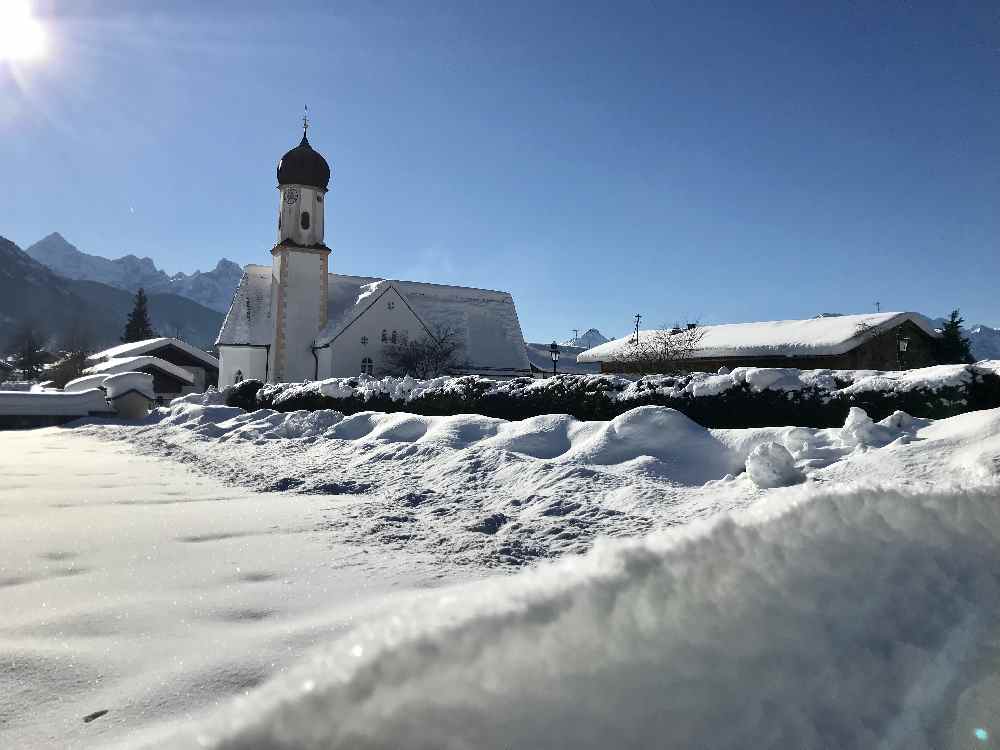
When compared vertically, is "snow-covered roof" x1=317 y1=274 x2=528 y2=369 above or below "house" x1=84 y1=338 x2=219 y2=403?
above

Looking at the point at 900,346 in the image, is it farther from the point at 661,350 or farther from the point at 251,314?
the point at 251,314

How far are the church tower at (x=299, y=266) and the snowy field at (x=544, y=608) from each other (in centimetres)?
2952

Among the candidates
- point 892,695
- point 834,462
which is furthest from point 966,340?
point 892,695

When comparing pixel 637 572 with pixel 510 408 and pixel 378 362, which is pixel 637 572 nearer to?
pixel 510 408

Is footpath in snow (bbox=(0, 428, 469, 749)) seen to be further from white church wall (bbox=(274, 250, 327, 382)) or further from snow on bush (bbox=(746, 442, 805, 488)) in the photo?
white church wall (bbox=(274, 250, 327, 382))

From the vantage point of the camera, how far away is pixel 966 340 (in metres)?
29.3

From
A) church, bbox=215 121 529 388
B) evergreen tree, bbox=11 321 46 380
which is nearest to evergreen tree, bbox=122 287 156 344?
evergreen tree, bbox=11 321 46 380

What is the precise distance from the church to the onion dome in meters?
0.06

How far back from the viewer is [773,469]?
4348 mm

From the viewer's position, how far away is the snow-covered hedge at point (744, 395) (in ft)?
18.7

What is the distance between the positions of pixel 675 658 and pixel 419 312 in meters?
36.6

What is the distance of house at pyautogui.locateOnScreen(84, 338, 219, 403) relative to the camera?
115ft

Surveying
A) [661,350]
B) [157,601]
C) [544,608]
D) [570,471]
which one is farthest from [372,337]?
[544,608]

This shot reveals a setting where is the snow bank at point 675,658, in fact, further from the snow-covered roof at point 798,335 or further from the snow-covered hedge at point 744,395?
the snow-covered roof at point 798,335
